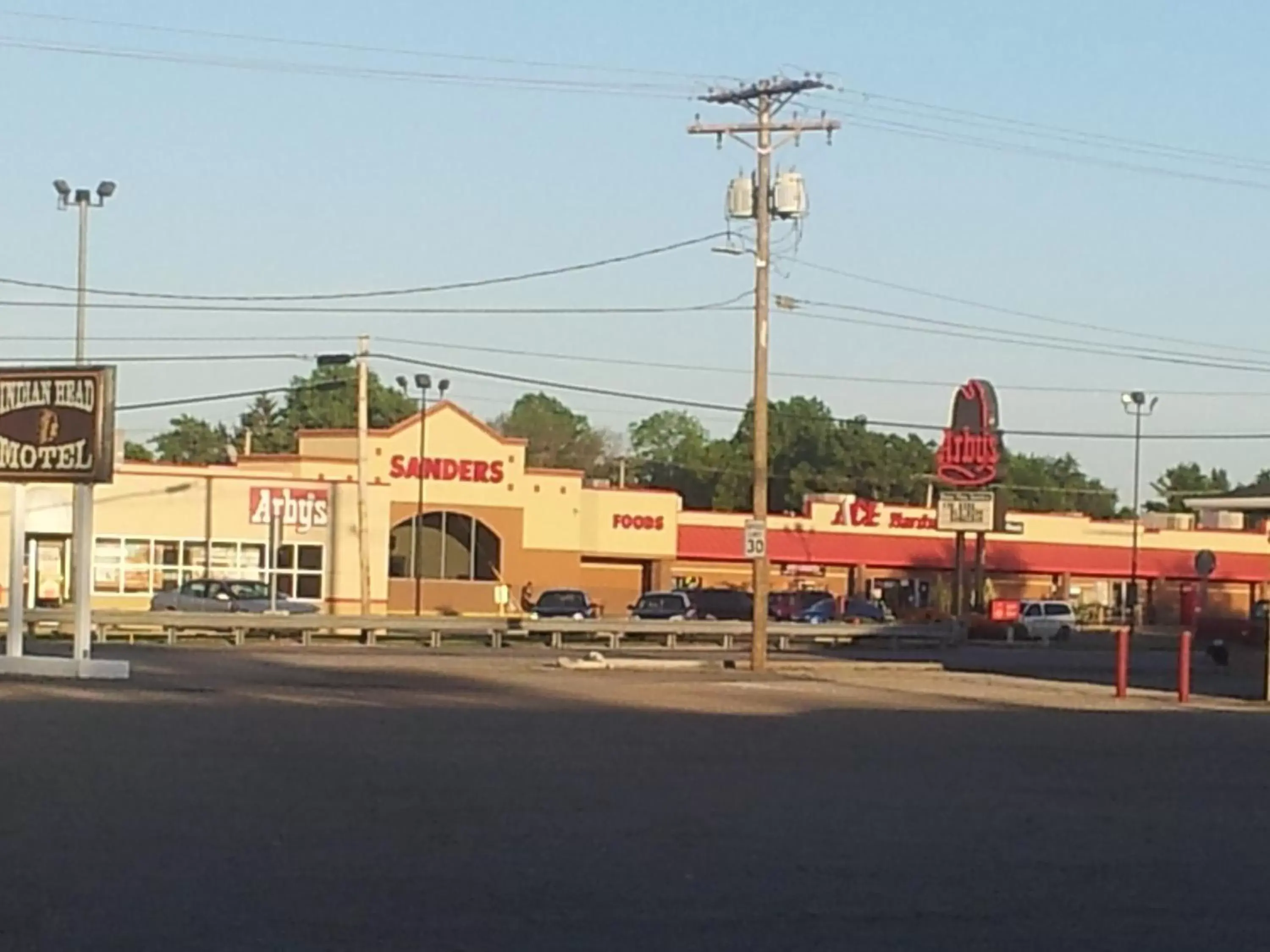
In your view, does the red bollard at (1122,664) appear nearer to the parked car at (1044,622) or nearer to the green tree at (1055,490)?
the parked car at (1044,622)

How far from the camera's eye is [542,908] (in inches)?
471

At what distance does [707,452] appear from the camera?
163 meters

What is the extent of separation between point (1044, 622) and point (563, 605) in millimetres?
17800

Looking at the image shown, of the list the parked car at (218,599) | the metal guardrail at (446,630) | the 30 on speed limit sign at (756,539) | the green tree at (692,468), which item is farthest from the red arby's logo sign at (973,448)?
the green tree at (692,468)

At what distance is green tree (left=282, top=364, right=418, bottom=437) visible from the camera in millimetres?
155625

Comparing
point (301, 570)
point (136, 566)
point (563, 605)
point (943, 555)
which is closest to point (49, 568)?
point (136, 566)

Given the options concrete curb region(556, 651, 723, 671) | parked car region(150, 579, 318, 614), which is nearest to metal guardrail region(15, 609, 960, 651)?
parked car region(150, 579, 318, 614)

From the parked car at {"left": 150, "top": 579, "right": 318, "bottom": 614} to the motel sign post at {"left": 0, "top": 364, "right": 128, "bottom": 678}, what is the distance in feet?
86.7

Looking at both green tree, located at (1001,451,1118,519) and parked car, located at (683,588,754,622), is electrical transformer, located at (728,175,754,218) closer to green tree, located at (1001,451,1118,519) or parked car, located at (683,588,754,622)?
parked car, located at (683,588,754,622)

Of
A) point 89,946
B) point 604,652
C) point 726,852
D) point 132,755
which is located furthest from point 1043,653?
point 89,946

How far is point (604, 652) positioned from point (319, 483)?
2266cm

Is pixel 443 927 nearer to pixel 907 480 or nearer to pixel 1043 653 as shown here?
pixel 1043 653

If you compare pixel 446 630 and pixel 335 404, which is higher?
pixel 335 404

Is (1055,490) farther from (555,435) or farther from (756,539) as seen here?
(756,539)
